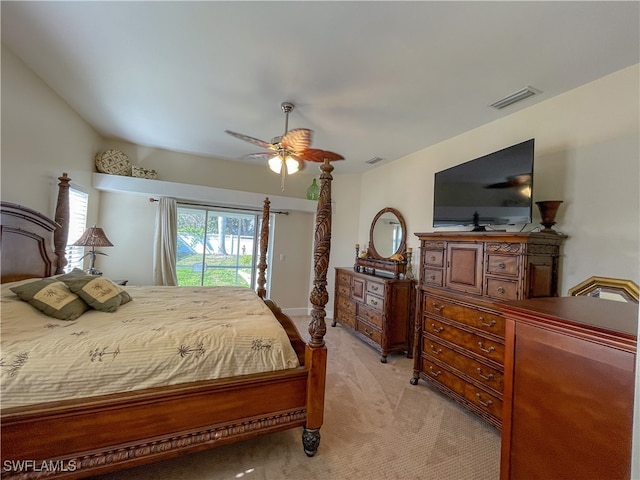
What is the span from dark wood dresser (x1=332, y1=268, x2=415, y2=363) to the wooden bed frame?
170 centimetres

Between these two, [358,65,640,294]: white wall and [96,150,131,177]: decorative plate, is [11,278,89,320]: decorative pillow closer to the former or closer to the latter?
[96,150,131,177]: decorative plate

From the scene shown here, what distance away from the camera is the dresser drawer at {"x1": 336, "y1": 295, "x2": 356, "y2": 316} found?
423 cm

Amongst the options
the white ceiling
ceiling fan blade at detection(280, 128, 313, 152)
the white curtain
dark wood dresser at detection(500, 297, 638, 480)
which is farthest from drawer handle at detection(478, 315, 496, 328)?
the white curtain

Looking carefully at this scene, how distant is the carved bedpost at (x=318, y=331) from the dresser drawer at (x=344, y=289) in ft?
8.54

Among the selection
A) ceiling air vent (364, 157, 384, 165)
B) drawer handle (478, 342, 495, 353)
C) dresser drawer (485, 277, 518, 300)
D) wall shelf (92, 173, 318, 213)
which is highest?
ceiling air vent (364, 157, 384, 165)

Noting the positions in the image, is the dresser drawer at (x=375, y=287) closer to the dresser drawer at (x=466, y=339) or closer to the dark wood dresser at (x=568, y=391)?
the dresser drawer at (x=466, y=339)

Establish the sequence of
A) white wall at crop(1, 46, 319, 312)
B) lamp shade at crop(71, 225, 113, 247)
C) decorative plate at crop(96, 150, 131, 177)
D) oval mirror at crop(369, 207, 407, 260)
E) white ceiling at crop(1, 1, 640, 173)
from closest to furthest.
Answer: white ceiling at crop(1, 1, 640, 173), white wall at crop(1, 46, 319, 312), lamp shade at crop(71, 225, 113, 247), decorative plate at crop(96, 150, 131, 177), oval mirror at crop(369, 207, 407, 260)

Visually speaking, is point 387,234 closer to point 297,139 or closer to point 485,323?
point 485,323

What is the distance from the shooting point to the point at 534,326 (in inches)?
36.9

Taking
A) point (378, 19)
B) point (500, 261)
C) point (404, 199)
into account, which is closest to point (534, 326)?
point (500, 261)

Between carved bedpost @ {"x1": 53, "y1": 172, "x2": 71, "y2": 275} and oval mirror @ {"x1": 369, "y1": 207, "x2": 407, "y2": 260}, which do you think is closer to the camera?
carved bedpost @ {"x1": 53, "y1": 172, "x2": 71, "y2": 275}

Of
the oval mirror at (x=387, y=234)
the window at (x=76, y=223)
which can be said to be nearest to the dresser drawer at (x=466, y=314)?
the oval mirror at (x=387, y=234)

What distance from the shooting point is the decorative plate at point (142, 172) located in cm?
398

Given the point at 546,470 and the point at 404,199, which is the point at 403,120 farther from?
the point at 546,470
